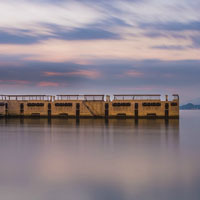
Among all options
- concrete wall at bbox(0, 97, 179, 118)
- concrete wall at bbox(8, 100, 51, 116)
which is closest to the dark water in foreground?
concrete wall at bbox(0, 97, 179, 118)

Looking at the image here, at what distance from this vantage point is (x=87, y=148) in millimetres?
29156

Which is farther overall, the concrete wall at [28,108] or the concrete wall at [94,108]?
the concrete wall at [28,108]

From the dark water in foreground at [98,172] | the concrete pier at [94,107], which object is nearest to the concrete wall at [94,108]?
the concrete pier at [94,107]

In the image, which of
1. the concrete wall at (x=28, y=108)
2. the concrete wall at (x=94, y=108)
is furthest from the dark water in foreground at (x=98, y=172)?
the concrete wall at (x=28, y=108)

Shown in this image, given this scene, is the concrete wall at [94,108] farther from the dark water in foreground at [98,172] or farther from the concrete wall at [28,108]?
the dark water in foreground at [98,172]

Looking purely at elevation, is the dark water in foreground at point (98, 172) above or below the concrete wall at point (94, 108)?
below

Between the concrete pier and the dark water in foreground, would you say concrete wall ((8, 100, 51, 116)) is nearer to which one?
the concrete pier

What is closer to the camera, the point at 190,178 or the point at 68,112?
the point at 190,178

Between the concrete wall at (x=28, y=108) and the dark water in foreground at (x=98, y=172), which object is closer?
the dark water in foreground at (x=98, y=172)

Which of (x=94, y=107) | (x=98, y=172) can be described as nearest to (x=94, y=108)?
(x=94, y=107)

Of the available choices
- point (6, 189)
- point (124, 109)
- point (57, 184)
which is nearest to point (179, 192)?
point (57, 184)

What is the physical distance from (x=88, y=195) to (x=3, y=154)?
1283 cm

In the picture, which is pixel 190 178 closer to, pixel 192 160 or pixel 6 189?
pixel 192 160

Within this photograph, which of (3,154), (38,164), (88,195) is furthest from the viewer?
(3,154)
